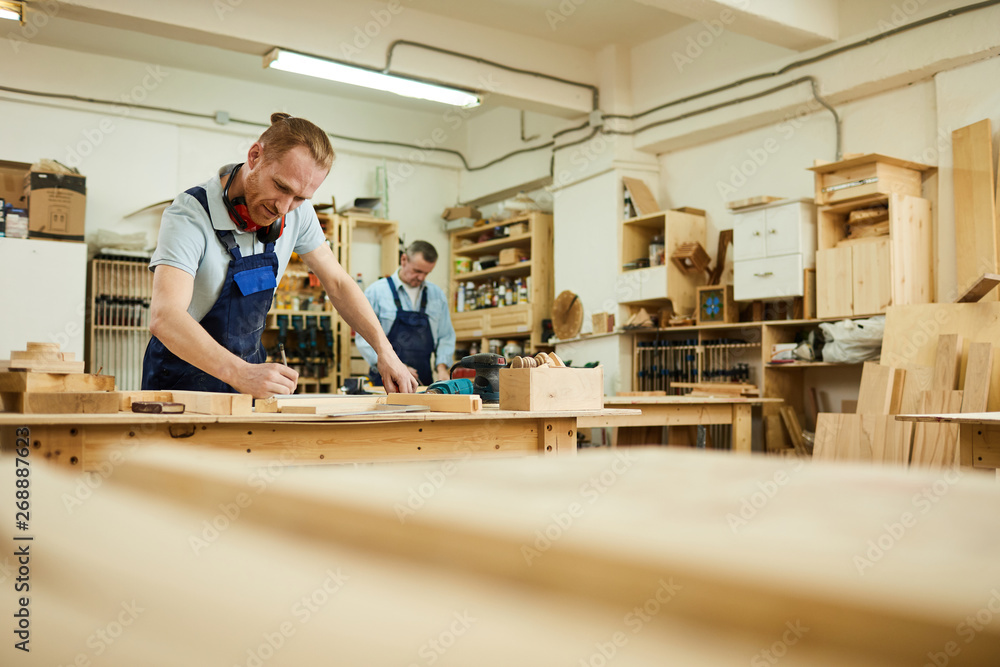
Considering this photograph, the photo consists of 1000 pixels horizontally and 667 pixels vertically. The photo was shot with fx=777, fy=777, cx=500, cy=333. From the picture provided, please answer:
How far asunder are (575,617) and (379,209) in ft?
29.1

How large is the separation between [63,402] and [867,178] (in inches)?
196

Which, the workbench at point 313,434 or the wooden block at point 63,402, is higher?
the wooden block at point 63,402

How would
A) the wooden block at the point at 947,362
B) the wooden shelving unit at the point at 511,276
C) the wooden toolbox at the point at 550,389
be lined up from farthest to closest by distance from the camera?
1. the wooden shelving unit at the point at 511,276
2. the wooden block at the point at 947,362
3. the wooden toolbox at the point at 550,389

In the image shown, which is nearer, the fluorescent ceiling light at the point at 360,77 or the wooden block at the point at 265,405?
the wooden block at the point at 265,405

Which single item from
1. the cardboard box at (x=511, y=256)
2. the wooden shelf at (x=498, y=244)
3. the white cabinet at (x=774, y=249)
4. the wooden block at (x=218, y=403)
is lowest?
the wooden block at (x=218, y=403)

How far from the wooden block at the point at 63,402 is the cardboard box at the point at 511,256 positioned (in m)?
6.75

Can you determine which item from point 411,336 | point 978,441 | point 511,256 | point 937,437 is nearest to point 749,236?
point 937,437

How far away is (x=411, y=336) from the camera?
230 inches

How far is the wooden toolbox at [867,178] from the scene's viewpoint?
5090mm

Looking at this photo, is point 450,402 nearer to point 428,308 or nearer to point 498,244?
point 428,308

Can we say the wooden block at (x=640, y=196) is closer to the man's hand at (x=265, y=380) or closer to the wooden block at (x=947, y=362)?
the wooden block at (x=947, y=362)

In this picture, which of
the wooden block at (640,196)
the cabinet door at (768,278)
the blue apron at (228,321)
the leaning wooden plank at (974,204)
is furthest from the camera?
the wooden block at (640,196)

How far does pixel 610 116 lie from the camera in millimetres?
7281

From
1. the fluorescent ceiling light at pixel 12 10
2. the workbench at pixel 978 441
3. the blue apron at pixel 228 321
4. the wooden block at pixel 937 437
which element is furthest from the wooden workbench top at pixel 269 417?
the fluorescent ceiling light at pixel 12 10
